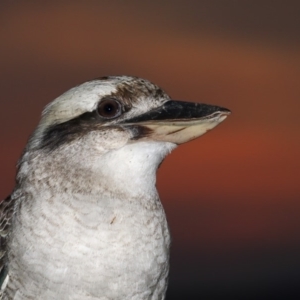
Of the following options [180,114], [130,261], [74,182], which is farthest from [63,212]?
[180,114]

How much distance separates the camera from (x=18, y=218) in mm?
4184

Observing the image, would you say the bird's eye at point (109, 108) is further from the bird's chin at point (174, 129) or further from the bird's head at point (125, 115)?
the bird's chin at point (174, 129)

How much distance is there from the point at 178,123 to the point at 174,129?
0.04 metres

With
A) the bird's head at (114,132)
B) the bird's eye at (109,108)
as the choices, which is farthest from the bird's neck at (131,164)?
the bird's eye at (109,108)

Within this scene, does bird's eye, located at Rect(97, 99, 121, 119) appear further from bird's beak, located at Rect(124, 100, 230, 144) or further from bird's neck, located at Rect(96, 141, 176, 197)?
bird's neck, located at Rect(96, 141, 176, 197)

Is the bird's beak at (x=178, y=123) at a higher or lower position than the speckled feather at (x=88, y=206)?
higher

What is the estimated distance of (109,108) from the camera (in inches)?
160

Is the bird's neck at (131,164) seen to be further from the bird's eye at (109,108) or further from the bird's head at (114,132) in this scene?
the bird's eye at (109,108)

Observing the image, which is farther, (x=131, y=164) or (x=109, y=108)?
(x=109, y=108)

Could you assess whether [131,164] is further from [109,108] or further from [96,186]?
[109,108]

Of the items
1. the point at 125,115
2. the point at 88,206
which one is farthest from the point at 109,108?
the point at 88,206

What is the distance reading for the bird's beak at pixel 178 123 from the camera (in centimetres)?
400

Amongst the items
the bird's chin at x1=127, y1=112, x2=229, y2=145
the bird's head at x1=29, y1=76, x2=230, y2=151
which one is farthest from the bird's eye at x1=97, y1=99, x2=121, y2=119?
the bird's chin at x1=127, y1=112, x2=229, y2=145

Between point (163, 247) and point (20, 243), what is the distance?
77 cm
